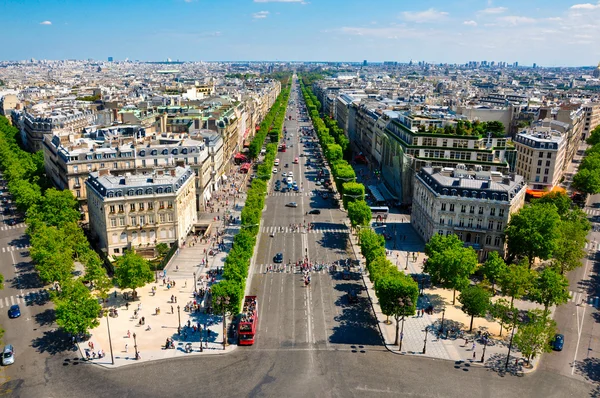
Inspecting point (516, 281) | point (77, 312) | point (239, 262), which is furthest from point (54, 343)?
point (516, 281)

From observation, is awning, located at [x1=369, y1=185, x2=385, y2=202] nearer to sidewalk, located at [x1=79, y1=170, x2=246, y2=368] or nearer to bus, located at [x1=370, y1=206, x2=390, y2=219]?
bus, located at [x1=370, y1=206, x2=390, y2=219]

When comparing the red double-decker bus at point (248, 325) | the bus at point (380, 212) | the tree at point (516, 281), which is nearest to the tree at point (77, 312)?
the red double-decker bus at point (248, 325)

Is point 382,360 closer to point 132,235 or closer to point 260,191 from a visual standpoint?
point 132,235

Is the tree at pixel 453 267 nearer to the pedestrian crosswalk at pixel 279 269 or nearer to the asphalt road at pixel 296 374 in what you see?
the asphalt road at pixel 296 374

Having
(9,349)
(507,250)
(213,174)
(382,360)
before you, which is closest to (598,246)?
(507,250)

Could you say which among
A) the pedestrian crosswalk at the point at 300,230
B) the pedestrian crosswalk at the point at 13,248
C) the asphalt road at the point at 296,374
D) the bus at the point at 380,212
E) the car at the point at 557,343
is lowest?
the pedestrian crosswalk at the point at 13,248
